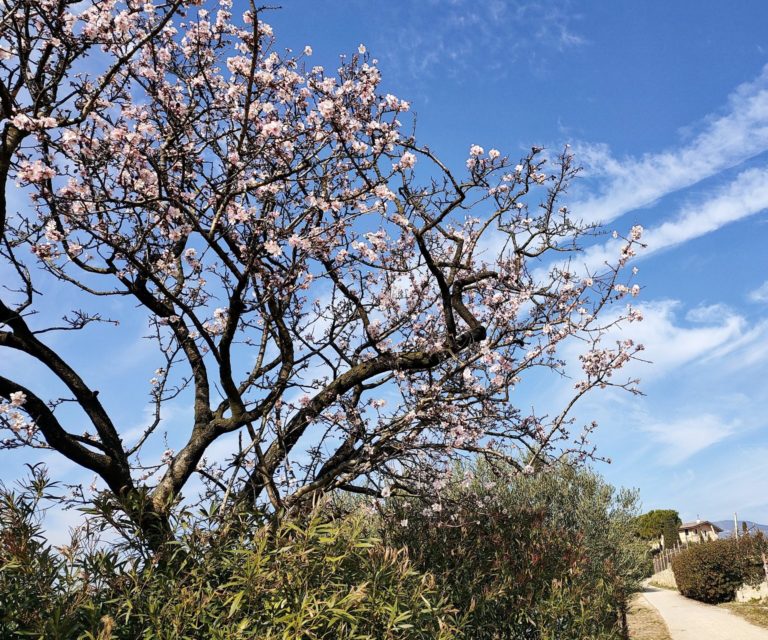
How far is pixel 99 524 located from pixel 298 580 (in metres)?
1.44

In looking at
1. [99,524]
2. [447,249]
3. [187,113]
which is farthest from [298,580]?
[447,249]

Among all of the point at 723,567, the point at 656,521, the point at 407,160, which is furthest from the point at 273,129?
→ the point at 656,521

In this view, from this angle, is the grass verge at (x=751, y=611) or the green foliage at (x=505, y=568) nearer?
the green foliage at (x=505, y=568)

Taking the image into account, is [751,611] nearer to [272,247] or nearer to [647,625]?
[647,625]

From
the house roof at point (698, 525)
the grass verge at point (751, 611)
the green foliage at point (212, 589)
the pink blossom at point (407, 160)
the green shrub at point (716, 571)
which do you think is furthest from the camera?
the house roof at point (698, 525)

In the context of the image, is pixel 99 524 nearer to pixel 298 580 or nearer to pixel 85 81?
pixel 298 580

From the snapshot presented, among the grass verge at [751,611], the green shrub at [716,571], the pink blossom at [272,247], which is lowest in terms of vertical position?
the grass verge at [751,611]

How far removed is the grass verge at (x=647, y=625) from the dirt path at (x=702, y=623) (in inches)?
7.5

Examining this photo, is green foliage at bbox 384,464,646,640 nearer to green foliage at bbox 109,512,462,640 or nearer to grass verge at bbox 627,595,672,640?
green foliage at bbox 109,512,462,640

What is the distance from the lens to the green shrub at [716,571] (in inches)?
874

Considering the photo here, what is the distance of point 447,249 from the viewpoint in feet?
32.1

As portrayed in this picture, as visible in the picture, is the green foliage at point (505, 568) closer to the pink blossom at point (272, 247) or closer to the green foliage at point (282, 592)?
the green foliage at point (282, 592)

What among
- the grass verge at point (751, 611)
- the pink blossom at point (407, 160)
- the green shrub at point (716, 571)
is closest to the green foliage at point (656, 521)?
the green shrub at point (716, 571)

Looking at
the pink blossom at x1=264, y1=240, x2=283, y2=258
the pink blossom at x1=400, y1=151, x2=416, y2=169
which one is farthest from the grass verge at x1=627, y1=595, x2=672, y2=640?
the pink blossom at x1=264, y1=240, x2=283, y2=258
